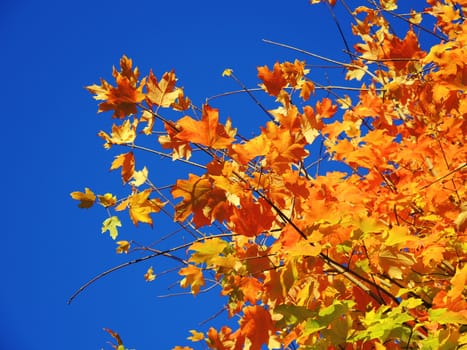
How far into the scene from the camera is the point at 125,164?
2.04 m

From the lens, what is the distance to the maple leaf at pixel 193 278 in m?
2.08

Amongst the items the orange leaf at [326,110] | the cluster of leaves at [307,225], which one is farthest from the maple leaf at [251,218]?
the orange leaf at [326,110]

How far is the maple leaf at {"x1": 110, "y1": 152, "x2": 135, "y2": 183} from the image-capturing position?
2.04 metres

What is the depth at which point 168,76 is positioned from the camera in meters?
1.86

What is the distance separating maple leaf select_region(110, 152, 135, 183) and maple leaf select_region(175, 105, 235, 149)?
0.39m

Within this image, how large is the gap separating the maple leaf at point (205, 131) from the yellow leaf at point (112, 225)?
2.11 feet

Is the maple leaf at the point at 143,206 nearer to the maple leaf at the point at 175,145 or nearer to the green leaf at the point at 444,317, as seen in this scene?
the maple leaf at the point at 175,145

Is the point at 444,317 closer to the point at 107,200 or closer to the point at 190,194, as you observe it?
the point at 190,194

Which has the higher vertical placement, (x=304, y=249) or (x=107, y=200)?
(x=107, y=200)

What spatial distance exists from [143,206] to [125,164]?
206 mm

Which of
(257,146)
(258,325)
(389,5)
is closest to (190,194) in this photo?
(257,146)

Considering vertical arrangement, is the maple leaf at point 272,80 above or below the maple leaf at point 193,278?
above

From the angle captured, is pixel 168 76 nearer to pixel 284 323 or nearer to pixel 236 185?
pixel 236 185

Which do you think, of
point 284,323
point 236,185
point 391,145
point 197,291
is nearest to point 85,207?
point 197,291
